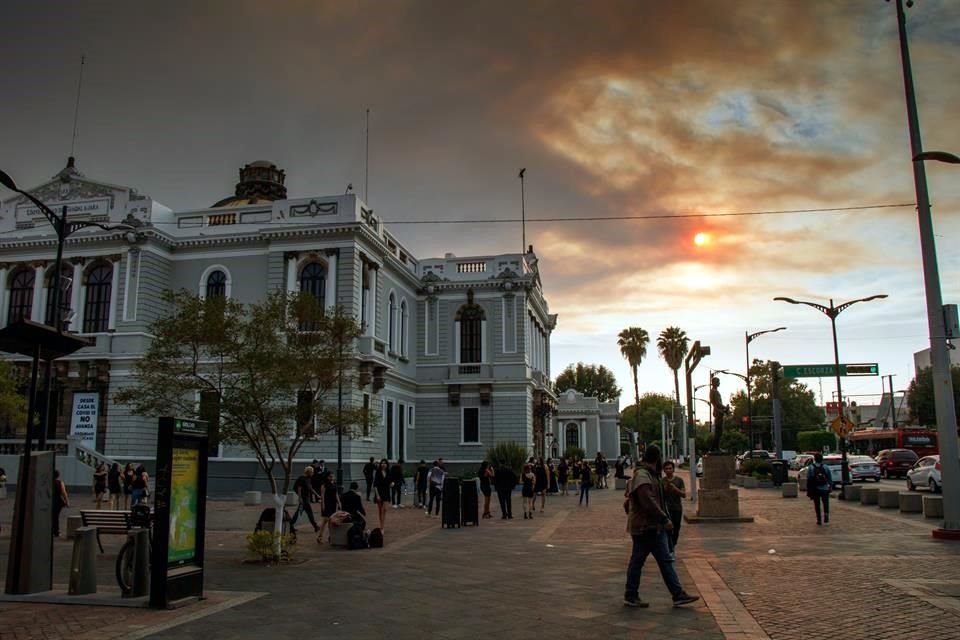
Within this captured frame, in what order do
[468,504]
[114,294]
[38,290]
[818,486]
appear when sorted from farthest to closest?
[38,290]
[114,294]
[468,504]
[818,486]

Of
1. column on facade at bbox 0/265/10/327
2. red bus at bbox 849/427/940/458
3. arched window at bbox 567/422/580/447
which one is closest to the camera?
column on facade at bbox 0/265/10/327

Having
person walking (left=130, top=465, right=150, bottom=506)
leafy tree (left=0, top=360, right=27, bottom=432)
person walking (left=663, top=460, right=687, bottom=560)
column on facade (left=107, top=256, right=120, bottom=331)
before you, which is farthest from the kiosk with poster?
column on facade (left=107, top=256, right=120, bottom=331)

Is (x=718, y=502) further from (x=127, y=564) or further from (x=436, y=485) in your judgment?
(x=127, y=564)

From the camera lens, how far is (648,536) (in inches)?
373

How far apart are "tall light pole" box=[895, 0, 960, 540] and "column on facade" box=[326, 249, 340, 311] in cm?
2469

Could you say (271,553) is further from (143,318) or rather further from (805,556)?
(143,318)

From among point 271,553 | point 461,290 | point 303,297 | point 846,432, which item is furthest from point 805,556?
point 461,290

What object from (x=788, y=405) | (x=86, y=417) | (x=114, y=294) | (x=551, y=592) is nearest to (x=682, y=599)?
(x=551, y=592)

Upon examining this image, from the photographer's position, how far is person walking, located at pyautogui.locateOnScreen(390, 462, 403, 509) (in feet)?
82.3

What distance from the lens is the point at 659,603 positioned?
9.93 meters

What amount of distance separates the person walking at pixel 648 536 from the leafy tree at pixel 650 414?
11455 cm

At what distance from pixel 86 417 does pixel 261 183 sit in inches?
704

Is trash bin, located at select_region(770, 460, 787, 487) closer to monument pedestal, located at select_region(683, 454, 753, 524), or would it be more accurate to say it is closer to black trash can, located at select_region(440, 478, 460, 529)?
monument pedestal, located at select_region(683, 454, 753, 524)

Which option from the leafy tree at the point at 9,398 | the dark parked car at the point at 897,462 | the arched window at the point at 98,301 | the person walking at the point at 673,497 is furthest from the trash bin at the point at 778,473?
the arched window at the point at 98,301
